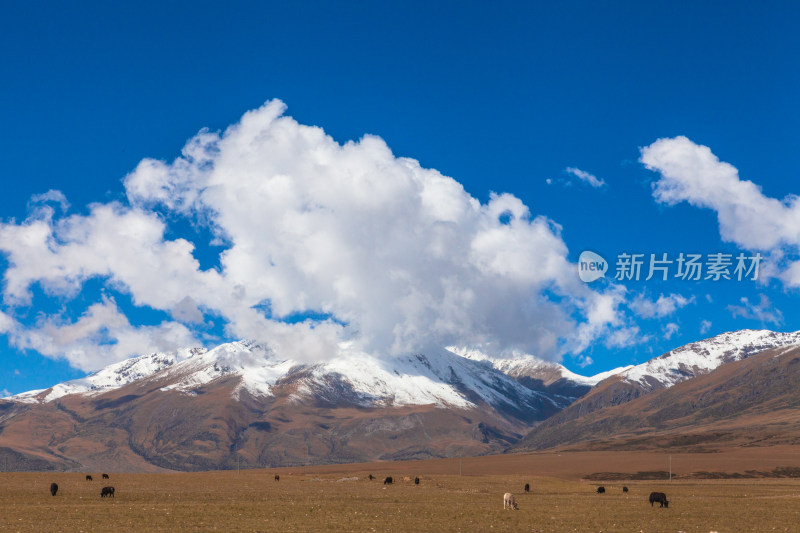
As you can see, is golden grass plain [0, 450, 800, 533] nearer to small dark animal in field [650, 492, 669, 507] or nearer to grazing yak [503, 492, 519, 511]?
small dark animal in field [650, 492, 669, 507]

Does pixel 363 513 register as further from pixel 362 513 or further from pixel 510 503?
pixel 510 503

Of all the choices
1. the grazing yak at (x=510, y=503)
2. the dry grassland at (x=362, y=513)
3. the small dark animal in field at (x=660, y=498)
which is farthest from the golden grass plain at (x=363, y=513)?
the grazing yak at (x=510, y=503)

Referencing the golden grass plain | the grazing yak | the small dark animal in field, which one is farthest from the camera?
the small dark animal in field

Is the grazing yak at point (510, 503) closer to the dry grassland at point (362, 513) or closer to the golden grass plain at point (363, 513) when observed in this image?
the golden grass plain at point (363, 513)

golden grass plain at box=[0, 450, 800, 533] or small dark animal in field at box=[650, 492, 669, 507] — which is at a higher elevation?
small dark animal in field at box=[650, 492, 669, 507]

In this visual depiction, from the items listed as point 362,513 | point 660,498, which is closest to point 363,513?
point 362,513

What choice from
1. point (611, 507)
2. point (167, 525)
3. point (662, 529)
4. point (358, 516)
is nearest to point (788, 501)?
point (611, 507)

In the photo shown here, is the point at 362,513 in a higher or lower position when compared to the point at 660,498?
lower

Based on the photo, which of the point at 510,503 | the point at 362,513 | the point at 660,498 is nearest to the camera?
the point at 362,513

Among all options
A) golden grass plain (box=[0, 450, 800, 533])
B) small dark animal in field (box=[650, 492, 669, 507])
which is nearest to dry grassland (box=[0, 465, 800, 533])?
golden grass plain (box=[0, 450, 800, 533])

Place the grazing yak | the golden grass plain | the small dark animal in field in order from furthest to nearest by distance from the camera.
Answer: the small dark animal in field
the grazing yak
the golden grass plain

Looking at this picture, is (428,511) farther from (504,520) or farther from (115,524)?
(115,524)

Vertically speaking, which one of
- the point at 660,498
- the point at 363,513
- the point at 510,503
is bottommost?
the point at 363,513

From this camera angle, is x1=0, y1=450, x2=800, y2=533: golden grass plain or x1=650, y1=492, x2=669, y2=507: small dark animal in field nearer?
x1=0, y1=450, x2=800, y2=533: golden grass plain
